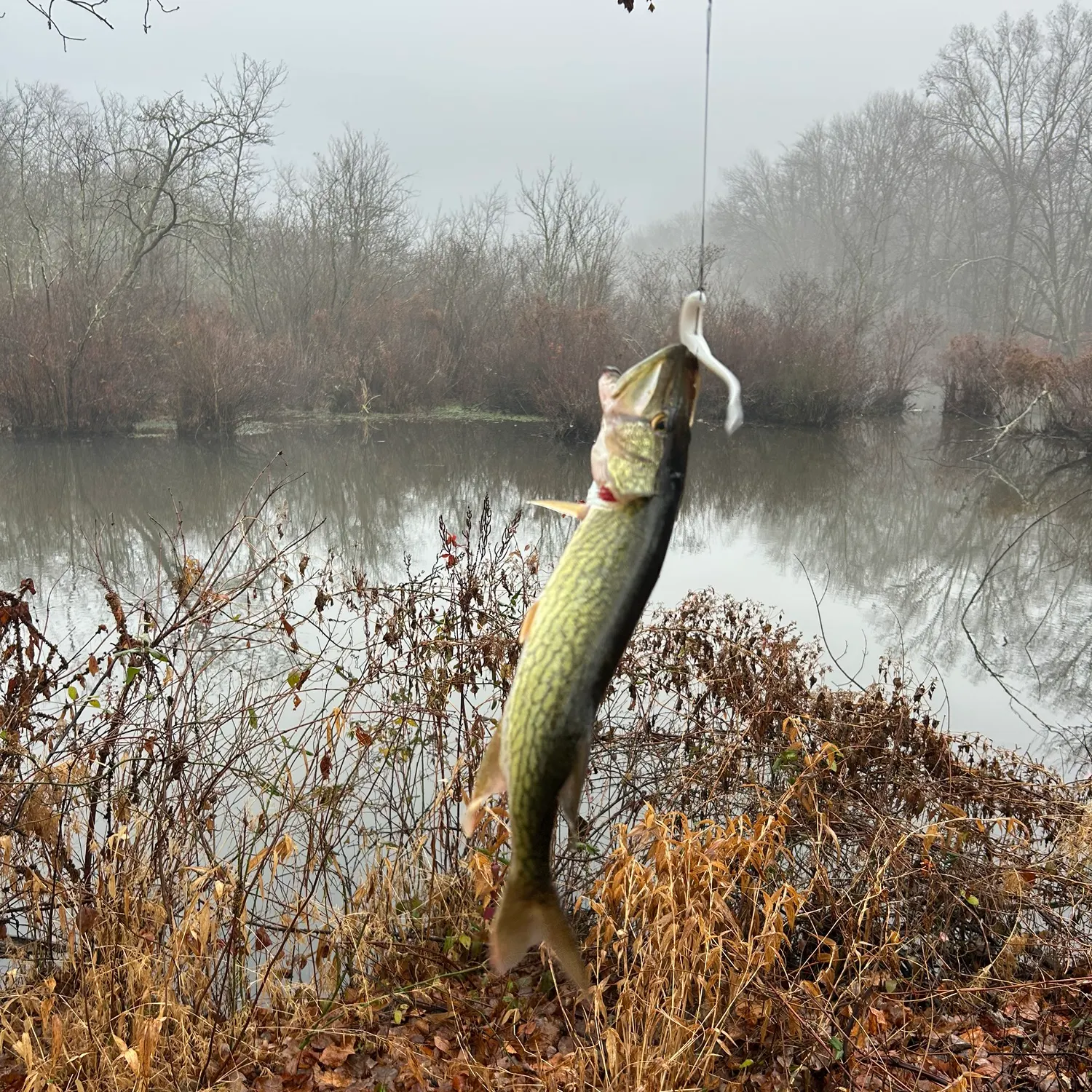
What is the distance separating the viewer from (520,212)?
101 ft

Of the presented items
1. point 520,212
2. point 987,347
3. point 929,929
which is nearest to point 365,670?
point 929,929

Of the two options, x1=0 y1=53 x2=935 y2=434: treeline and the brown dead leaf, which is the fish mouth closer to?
the brown dead leaf

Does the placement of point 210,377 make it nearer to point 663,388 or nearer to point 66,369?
point 66,369

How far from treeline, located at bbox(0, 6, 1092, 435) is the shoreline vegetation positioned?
16272 millimetres

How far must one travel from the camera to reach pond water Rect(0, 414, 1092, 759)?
27.7ft

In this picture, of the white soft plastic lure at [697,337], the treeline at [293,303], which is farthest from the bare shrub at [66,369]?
the white soft plastic lure at [697,337]

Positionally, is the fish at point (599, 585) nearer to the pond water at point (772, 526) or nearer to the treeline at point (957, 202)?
the pond water at point (772, 526)

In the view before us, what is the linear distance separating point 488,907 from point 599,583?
3202 mm

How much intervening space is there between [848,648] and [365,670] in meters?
5.19

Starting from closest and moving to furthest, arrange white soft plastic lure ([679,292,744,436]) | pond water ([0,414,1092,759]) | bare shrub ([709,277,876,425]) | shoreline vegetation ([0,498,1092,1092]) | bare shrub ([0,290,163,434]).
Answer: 1. white soft plastic lure ([679,292,744,436])
2. shoreline vegetation ([0,498,1092,1092])
3. pond water ([0,414,1092,759])
4. bare shrub ([0,290,163,434])
5. bare shrub ([709,277,876,425])

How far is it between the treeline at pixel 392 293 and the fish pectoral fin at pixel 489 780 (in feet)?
64.9

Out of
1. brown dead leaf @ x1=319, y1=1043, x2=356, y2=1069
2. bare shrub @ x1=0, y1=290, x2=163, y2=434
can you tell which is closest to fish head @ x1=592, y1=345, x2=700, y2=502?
brown dead leaf @ x1=319, y1=1043, x2=356, y2=1069

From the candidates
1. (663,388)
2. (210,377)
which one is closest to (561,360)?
(210,377)

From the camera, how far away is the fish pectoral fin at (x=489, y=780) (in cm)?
105
